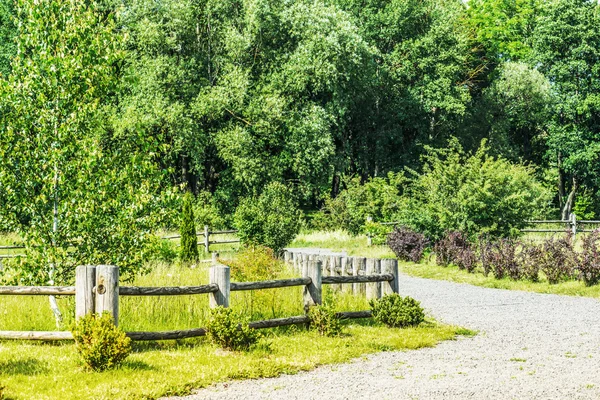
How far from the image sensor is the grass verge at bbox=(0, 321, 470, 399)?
24.5 feet

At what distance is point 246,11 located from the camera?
40688 millimetres

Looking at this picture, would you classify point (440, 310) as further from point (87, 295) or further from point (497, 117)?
point (497, 117)

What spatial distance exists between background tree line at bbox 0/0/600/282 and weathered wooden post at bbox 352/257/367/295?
12.9 ft

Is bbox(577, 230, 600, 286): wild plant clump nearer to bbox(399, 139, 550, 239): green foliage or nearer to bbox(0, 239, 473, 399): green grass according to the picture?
bbox(399, 139, 550, 239): green foliage

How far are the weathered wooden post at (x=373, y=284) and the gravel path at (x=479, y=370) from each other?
1.45 m

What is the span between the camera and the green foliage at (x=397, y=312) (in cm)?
1138

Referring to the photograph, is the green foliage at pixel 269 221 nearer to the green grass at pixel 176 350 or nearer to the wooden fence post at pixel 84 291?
the green grass at pixel 176 350

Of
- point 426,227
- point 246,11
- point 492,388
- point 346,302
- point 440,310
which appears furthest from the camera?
point 246,11

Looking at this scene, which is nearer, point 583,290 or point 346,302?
point 346,302

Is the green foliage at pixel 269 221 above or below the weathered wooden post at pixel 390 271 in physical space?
above

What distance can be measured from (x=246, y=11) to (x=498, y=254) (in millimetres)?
26723

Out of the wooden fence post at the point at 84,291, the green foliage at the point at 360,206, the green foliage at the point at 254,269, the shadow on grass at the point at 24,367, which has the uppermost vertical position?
the green foliage at the point at 360,206

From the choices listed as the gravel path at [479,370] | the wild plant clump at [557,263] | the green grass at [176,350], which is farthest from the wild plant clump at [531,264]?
the green grass at [176,350]

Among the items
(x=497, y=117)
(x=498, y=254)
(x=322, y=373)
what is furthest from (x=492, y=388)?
(x=497, y=117)
